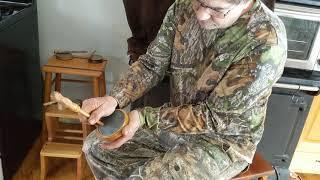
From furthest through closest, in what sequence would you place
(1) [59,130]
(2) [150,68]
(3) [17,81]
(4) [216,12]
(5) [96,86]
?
1. (1) [59,130]
2. (5) [96,86]
3. (3) [17,81]
4. (2) [150,68]
5. (4) [216,12]

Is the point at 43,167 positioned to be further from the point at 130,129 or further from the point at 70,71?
the point at 130,129

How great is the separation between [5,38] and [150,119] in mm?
766

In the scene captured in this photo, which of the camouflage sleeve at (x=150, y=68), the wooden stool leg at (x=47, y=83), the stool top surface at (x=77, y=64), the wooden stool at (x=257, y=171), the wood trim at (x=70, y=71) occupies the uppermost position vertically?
the camouflage sleeve at (x=150, y=68)

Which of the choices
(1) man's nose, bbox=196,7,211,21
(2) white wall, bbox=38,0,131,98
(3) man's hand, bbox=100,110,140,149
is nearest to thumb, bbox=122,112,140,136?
(3) man's hand, bbox=100,110,140,149

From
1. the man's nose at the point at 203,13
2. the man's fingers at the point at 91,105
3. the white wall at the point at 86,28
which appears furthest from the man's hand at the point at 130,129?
the white wall at the point at 86,28

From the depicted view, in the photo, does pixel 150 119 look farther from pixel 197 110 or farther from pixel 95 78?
pixel 95 78

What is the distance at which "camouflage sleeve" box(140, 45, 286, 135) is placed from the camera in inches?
35.5

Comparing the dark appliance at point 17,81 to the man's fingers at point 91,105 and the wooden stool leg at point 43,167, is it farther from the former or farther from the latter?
the man's fingers at point 91,105

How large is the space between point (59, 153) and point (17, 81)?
14.9 inches

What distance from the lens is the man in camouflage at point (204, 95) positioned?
0.92 meters

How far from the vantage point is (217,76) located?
0.99 metres

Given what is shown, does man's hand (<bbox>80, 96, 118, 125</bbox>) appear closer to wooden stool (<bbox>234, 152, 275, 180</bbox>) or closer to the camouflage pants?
A: the camouflage pants

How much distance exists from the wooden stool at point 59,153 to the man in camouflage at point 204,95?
497 mm

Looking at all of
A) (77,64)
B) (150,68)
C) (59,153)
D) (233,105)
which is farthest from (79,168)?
(233,105)
